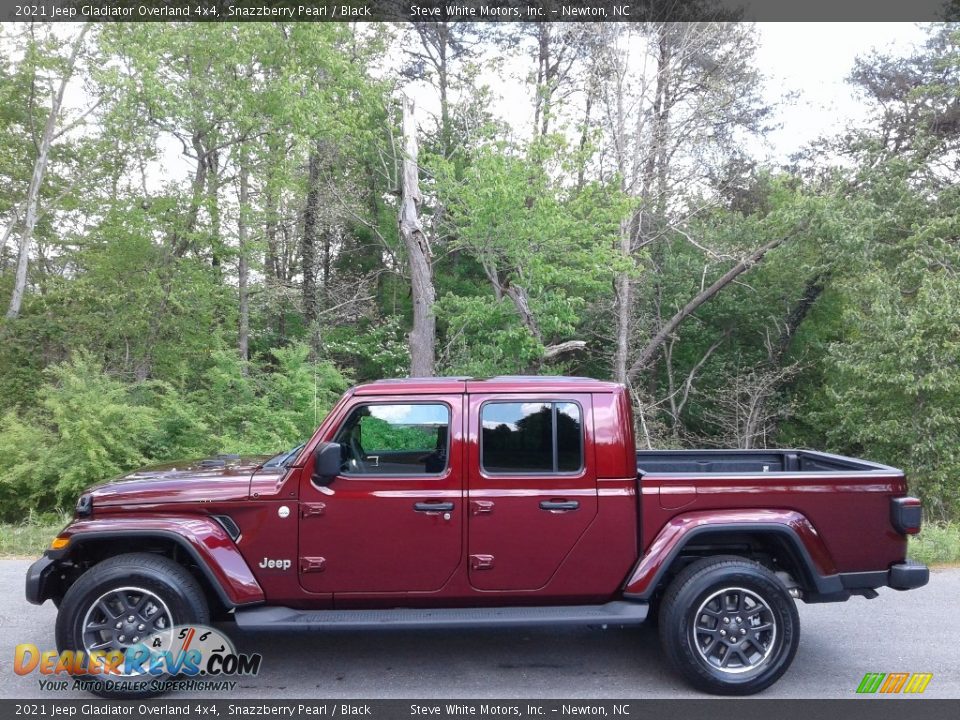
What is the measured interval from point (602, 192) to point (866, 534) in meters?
10.4

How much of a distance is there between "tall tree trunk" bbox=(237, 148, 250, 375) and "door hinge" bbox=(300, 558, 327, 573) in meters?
10.7

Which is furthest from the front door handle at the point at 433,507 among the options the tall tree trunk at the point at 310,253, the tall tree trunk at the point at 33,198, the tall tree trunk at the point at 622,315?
the tall tree trunk at the point at 33,198

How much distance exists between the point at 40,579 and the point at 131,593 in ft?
1.86

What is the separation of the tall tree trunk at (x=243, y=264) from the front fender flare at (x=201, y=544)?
10.4 metres

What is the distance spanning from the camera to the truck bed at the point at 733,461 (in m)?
5.59

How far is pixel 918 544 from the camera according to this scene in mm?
7406

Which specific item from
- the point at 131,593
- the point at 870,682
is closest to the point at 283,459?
the point at 131,593

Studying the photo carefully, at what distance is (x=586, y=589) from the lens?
14.6ft

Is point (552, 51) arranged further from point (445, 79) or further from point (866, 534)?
point (866, 534)

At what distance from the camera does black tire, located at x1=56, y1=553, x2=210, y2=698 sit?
421 centimetres

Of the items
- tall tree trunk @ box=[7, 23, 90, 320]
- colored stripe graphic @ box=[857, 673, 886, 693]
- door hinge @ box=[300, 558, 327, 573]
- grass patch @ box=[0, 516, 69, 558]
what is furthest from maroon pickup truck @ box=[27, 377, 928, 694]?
tall tree trunk @ box=[7, 23, 90, 320]

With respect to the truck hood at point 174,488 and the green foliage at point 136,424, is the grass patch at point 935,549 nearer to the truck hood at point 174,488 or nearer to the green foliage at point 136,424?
the truck hood at point 174,488

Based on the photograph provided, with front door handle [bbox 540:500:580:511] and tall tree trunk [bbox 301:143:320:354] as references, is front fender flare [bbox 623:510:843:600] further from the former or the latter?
tall tree trunk [bbox 301:143:320:354]

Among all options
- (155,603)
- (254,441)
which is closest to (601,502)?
(155,603)
